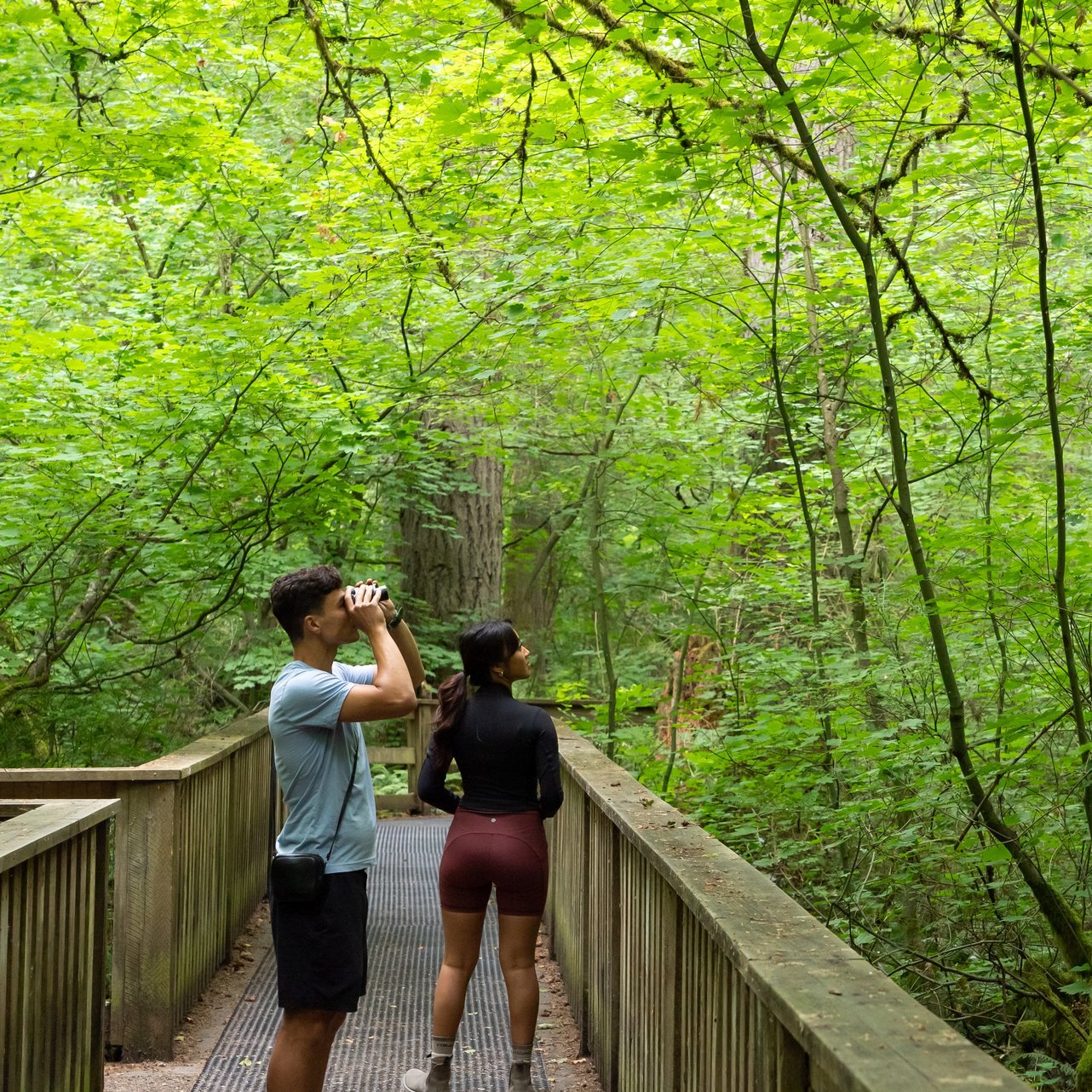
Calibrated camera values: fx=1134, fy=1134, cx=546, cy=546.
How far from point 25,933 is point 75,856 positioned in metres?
0.48

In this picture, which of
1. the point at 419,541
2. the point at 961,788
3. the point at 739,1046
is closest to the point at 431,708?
the point at 419,541

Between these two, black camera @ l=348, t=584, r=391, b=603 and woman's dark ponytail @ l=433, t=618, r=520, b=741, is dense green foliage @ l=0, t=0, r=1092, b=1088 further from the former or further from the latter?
black camera @ l=348, t=584, r=391, b=603

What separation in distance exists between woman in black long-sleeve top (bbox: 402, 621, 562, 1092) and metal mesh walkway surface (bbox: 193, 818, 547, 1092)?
1.59 feet

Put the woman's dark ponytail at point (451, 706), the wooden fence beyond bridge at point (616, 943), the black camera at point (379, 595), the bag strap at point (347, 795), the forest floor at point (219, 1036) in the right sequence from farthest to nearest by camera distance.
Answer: the forest floor at point (219, 1036) → the woman's dark ponytail at point (451, 706) → the black camera at point (379, 595) → the bag strap at point (347, 795) → the wooden fence beyond bridge at point (616, 943)

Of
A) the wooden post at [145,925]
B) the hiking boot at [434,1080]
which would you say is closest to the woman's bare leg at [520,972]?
the hiking boot at [434,1080]

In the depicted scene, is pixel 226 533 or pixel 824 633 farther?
pixel 226 533

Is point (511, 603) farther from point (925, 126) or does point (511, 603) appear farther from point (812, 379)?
point (925, 126)

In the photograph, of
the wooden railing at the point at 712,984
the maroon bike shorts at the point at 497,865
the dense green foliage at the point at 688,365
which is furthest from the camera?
the dense green foliage at the point at 688,365

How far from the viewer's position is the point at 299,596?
137 inches

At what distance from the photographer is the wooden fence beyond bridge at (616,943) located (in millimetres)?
1738

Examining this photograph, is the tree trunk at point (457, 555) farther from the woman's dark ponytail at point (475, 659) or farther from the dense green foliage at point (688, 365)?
the woman's dark ponytail at point (475, 659)

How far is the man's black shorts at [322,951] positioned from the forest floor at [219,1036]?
5.21ft

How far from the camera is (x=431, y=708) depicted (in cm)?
1214

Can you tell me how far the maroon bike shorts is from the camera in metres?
4.15
